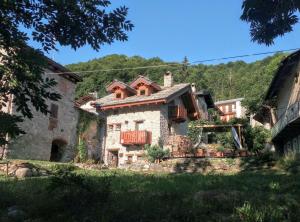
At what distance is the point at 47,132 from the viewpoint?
31.7 meters

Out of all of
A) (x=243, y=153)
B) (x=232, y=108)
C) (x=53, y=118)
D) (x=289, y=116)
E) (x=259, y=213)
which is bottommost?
(x=259, y=213)

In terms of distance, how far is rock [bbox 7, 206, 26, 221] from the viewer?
8195mm

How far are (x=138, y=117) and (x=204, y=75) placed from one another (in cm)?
5466

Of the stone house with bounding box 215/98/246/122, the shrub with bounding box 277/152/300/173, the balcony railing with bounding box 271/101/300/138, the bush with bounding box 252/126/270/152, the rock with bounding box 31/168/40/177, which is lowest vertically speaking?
the rock with bounding box 31/168/40/177

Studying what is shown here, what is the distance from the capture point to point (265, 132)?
35.6 meters

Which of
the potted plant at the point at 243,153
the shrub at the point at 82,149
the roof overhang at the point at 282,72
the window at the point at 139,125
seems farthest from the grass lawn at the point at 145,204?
the window at the point at 139,125

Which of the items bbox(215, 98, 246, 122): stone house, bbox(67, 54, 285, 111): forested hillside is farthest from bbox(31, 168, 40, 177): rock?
bbox(215, 98, 246, 122): stone house

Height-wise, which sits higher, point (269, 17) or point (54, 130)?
point (269, 17)

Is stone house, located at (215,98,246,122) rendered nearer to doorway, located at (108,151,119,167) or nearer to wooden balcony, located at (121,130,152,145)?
doorway, located at (108,151,119,167)

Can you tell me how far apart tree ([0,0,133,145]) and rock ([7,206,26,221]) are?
1.65m

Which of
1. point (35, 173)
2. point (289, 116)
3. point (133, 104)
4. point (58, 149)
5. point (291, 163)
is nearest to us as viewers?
point (35, 173)

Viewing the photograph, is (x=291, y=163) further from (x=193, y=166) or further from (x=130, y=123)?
(x=130, y=123)

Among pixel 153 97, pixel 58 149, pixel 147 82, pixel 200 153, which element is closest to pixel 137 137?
pixel 153 97

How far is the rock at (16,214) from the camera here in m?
8.20
